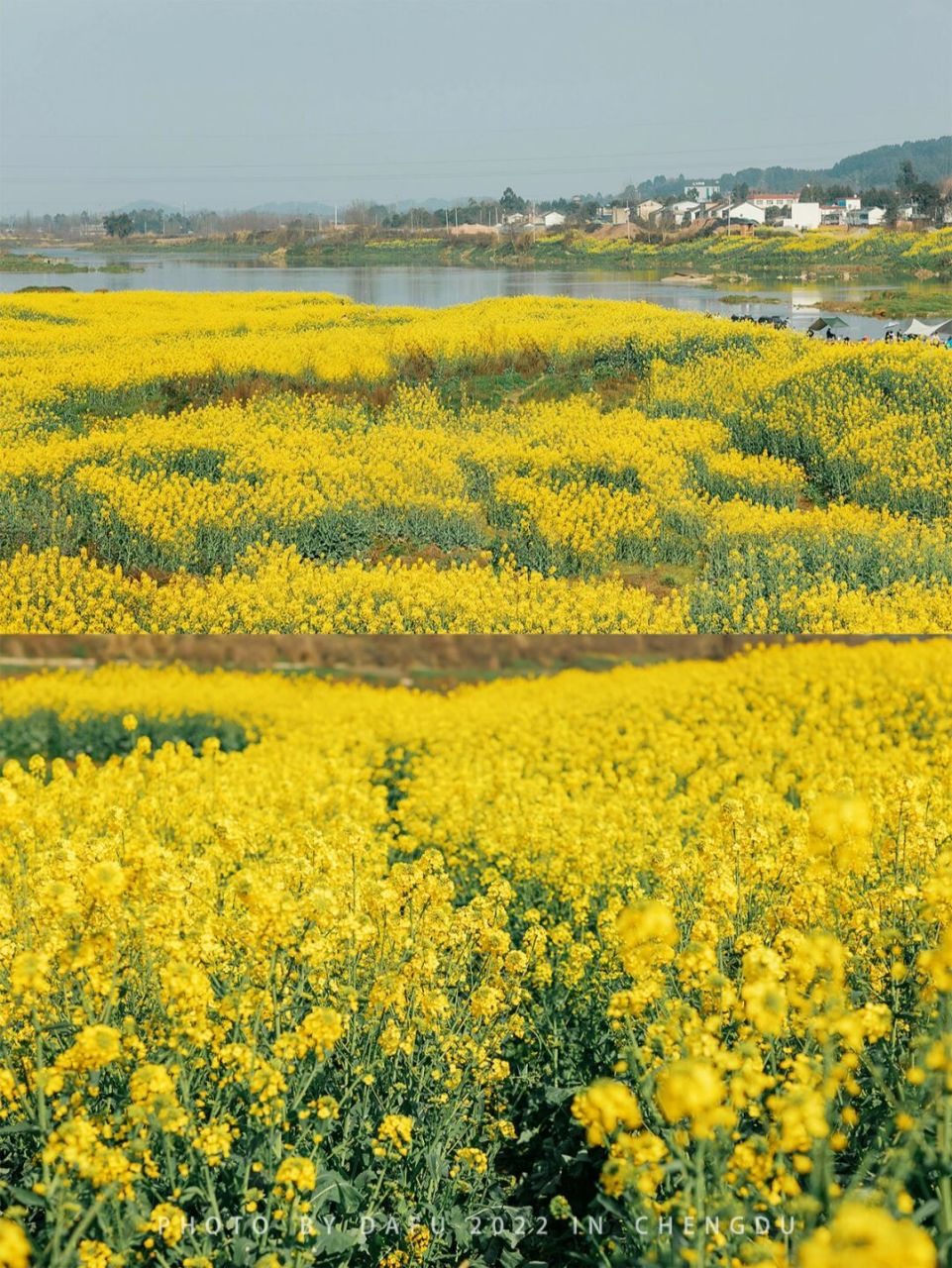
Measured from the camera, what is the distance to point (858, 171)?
814 inches

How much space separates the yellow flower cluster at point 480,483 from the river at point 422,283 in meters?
4.25

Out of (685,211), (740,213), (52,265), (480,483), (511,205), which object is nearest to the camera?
(480,483)

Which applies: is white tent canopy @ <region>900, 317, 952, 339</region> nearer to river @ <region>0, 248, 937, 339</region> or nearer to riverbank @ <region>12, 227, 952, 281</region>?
river @ <region>0, 248, 937, 339</region>

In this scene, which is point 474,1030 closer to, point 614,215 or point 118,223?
point 118,223

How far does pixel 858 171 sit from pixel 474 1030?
67.8ft

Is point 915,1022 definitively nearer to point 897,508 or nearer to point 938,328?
point 897,508

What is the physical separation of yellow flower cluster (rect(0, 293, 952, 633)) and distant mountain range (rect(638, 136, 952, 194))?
2093mm

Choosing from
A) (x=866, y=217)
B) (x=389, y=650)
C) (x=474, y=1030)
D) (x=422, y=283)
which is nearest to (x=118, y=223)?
(x=422, y=283)

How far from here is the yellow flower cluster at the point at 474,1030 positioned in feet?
8.05

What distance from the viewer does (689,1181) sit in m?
2.35

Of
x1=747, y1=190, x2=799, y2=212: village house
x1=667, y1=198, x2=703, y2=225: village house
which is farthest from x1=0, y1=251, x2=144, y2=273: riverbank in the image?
x1=747, y1=190, x2=799, y2=212: village house

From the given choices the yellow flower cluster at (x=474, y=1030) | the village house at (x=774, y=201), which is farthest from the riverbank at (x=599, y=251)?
the yellow flower cluster at (x=474, y=1030)

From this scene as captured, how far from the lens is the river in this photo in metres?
19.3

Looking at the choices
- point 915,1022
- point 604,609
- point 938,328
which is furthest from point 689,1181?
point 938,328
